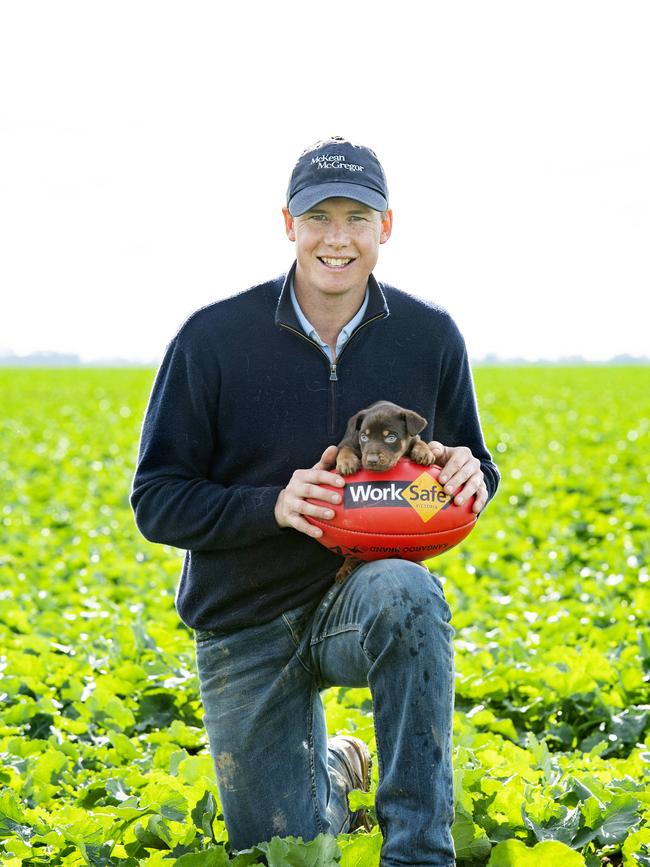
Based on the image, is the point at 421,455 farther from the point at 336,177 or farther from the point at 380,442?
the point at 336,177

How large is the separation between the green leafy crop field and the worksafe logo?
100 cm

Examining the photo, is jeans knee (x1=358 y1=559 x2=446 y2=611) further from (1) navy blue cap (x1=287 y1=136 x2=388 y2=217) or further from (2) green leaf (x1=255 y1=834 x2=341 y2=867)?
(1) navy blue cap (x1=287 y1=136 x2=388 y2=217)

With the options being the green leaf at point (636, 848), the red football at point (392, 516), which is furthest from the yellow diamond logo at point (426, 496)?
the green leaf at point (636, 848)

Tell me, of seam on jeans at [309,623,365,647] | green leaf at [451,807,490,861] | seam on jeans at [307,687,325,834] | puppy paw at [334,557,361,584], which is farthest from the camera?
seam on jeans at [307,687,325,834]

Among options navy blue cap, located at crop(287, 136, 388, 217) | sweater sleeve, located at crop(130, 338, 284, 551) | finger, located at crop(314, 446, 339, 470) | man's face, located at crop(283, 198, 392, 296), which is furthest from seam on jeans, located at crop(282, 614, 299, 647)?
navy blue cap, located at crop(287, 136, 388, 217)

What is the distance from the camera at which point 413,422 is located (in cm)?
351

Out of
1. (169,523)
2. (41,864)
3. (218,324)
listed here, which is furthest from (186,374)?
(41,864)

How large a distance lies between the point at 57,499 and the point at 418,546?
9.39 m

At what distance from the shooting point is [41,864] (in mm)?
3814

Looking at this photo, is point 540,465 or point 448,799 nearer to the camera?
point 448,799

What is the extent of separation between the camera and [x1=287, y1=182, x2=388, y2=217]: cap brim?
359 cm

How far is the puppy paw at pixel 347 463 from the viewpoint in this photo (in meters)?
3.43

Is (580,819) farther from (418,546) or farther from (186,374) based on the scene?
(186,374)

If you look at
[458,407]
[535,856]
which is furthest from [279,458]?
[535,856]
